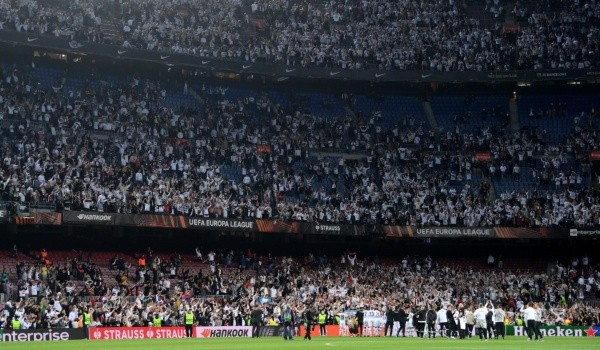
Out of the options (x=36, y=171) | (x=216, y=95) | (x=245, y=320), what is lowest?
(x=245, y=320)

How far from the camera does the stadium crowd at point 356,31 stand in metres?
73.1

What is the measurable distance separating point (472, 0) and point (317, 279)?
112 ft

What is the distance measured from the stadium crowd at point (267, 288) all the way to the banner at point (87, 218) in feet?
7.16

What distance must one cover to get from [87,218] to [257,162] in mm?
15163

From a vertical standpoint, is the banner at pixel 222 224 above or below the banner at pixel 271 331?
above

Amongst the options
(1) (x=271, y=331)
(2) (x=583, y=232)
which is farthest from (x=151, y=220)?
(2) (x=583, y=232)

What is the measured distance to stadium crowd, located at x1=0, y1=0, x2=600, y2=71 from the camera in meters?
73.1

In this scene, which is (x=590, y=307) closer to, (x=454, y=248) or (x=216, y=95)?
(x=454, y=248)

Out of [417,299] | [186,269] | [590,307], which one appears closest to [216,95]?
[186,269]

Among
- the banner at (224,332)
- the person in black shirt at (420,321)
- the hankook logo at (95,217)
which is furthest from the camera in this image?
the hankook logo at (95,217)

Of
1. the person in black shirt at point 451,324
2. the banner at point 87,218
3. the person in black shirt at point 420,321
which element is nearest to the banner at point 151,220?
the banner at point 87,218

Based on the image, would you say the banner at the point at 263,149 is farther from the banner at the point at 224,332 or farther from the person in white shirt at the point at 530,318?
the person in white shirt at the point at 530,318

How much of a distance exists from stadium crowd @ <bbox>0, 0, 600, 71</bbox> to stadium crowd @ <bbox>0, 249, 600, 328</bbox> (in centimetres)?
1693

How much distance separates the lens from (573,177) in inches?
2813
